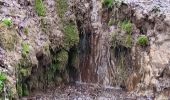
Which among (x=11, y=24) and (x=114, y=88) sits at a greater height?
(x=11, y=24)

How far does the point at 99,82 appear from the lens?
52.3 feet

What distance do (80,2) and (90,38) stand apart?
1725mm

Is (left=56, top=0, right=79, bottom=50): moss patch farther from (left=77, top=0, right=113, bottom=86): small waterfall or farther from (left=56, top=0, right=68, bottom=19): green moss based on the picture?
(left=77, top=0, right=113, bottom=86): small waterfall

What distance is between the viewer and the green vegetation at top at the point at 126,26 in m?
15.1

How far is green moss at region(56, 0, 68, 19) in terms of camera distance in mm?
16203

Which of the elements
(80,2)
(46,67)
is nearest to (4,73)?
(46,67)

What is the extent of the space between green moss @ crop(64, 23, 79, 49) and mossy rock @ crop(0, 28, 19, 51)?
3.19 meters

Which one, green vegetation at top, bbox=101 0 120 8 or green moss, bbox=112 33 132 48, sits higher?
green vegetation at top, bbox=101 0 120 8

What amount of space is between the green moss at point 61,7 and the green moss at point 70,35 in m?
0.56

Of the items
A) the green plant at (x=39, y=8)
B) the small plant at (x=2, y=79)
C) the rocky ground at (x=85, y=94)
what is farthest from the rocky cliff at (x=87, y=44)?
the small plant at (x=2, y=79)

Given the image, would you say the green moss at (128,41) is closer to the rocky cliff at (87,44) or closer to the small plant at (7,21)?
the rocky cliff at (87,44)

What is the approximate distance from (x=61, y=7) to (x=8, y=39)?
168 inches

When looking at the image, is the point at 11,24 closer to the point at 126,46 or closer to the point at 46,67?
the point at 46,67

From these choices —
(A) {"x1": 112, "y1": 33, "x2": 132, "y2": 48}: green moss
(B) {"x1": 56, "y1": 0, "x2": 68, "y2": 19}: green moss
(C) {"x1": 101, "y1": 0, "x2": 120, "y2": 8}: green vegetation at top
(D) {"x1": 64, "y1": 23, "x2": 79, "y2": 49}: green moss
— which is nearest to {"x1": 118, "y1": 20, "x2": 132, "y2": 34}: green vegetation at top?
(A) {"x1": 112, "y1": 33, "x2": 132, "y2": 48}: green moss
